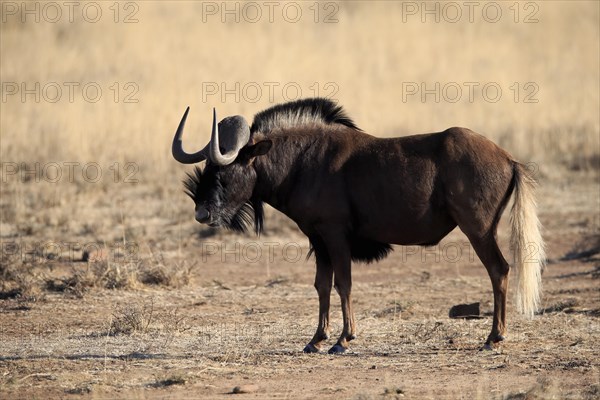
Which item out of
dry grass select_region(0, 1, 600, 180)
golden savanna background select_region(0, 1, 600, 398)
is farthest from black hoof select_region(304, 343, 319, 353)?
dry grass select_region(0, 1, 600, 180)

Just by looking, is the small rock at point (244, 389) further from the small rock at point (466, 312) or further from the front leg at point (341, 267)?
the small rock at point (466, 312)

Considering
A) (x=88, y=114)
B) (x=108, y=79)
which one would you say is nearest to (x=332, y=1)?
(x=108, y=79)

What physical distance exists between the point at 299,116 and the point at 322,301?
5.44 feet

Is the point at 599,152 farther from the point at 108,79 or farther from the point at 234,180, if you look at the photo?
the point at 234,180

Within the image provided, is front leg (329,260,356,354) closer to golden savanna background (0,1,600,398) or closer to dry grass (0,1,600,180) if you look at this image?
golden savanna background (0,1,600,398)

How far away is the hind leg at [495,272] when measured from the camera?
10.1 meters

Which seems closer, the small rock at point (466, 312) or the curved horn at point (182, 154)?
the curved horn at point (182, 154)

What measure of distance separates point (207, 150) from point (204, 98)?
567 inches

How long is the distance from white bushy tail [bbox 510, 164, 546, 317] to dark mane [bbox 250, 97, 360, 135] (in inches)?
66.6

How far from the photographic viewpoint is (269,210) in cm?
1789

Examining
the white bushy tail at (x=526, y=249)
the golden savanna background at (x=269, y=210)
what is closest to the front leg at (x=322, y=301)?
the golden savanna background at (x=269, y=210)

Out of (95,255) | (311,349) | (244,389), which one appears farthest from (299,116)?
(95,255)

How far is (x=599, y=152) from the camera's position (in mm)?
21359

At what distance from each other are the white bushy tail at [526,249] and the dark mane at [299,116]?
5.55 ft
